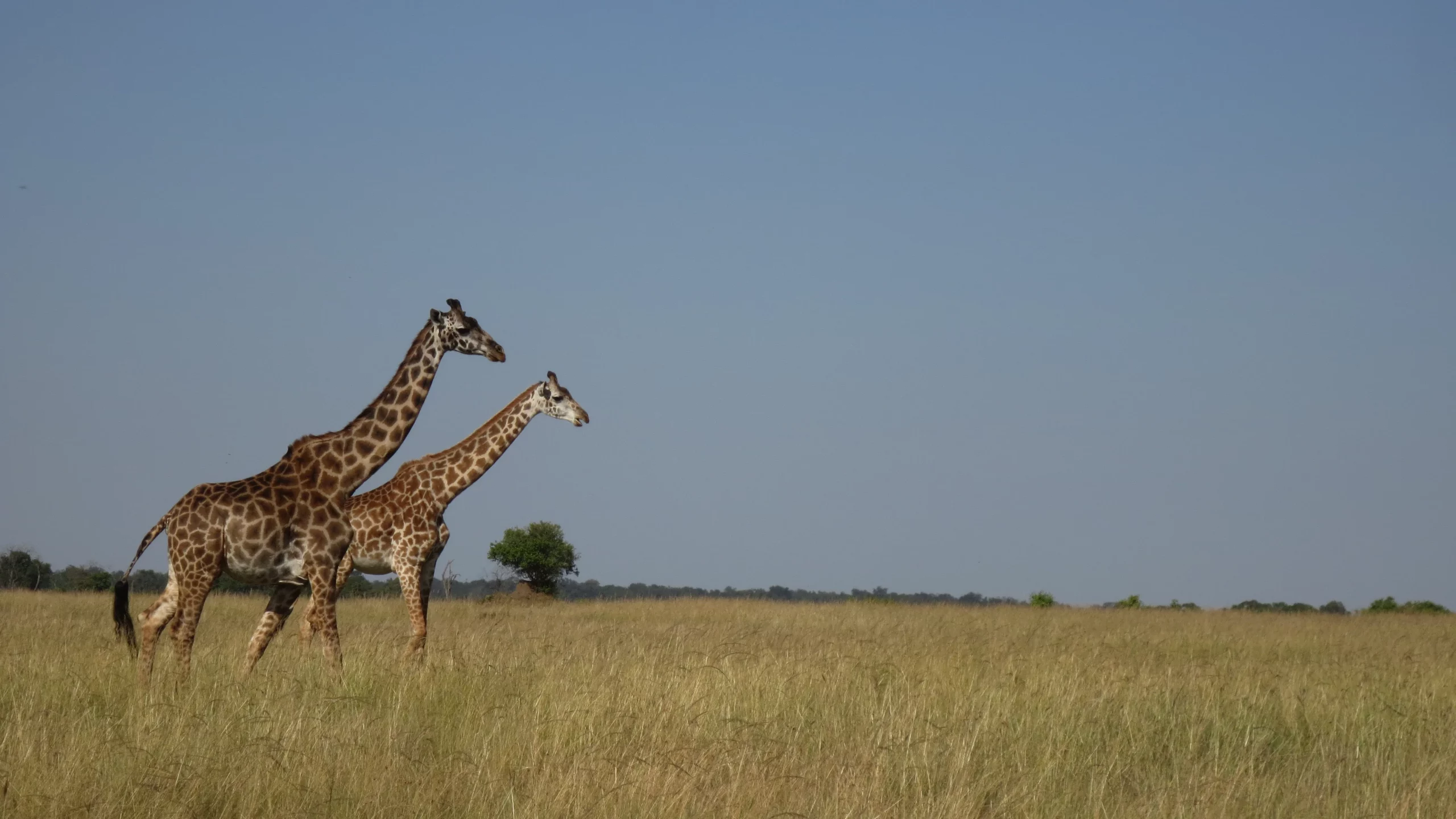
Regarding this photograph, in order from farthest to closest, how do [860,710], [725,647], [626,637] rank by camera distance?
[626,637], [725,647], [860,710]

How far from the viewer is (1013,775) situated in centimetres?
761

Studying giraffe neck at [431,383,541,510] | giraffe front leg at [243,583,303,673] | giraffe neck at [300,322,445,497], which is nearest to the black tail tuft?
giraffe front leg at [243,583,303,673]

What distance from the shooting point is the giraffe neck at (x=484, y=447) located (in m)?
13.1

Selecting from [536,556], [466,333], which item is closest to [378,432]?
[466,333]

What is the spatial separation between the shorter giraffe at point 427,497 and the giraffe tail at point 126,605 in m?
2.37

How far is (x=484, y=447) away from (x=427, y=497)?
75 cm

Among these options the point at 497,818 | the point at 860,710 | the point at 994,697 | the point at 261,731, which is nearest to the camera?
the point at 497,818

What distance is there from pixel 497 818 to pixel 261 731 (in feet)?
6.91

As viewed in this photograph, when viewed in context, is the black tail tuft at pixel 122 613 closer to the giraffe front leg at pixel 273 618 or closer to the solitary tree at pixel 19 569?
the giraffe front leg at pixel 273 618

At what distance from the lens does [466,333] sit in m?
11.0

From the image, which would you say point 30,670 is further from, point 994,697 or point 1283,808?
point 1283,808

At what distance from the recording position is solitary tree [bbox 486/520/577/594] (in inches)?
1618

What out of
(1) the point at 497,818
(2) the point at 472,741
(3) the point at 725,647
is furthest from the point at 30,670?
(3) the point at 725,647

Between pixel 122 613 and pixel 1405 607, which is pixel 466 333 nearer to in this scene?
pixel 122 613
